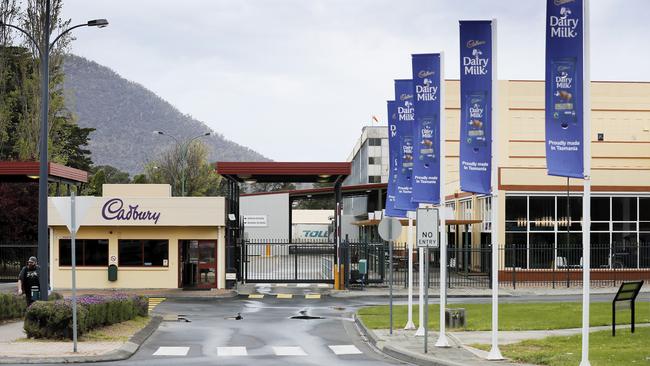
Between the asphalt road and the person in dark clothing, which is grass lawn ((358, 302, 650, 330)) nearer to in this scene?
the asphalt road

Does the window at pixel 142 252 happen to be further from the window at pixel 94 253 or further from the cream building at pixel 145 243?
the window at pixel 94 253

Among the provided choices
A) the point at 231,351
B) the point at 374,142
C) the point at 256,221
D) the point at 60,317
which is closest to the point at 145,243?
the point at 60,317

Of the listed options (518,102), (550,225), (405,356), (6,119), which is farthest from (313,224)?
(405,356)

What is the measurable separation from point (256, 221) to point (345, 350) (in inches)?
2092

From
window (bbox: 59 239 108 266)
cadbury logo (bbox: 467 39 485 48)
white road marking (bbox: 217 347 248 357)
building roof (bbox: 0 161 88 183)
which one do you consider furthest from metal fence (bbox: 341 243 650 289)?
cadbury logo (bbox: 467 39 485 48)

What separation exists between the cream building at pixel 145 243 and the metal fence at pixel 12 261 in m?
A: 4.22

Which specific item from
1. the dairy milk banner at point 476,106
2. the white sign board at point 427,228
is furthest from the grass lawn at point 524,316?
the dairy milk banner at point 476,106

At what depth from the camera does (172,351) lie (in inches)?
779

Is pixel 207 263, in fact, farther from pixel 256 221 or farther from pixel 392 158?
pixel 256 221

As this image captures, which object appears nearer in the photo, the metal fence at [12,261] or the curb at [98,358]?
the curb at [98,358]

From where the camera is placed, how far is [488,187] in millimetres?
18312

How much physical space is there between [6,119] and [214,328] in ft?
129

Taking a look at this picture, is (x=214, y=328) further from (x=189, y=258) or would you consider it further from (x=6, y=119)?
(x=6, y=119)

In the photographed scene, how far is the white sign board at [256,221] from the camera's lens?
71.5 meters
